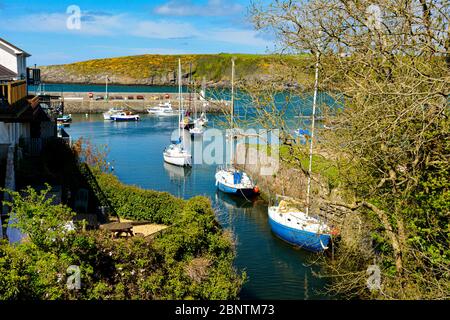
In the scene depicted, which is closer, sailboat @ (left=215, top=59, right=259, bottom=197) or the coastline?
sailboat @ (left=215, top=59, right=259, bottom=197)

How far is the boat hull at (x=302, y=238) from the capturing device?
22.7 meters

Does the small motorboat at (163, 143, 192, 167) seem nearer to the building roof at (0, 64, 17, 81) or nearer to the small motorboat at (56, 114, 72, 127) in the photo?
the building roof at (0, 64, 17, 81)

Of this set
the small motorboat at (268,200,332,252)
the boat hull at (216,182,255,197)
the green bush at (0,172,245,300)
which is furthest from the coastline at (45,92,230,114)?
the green bush at (0,172,245,300)

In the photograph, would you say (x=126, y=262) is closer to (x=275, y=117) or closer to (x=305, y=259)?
(x=275, y=117)

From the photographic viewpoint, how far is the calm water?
20.4 metres

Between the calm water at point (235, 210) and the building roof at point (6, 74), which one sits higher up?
the building roof at point (6, 74)

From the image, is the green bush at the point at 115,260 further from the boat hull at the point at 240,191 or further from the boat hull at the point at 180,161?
the boat hull at the point at 180,161

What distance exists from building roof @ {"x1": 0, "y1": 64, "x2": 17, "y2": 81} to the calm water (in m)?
11.5

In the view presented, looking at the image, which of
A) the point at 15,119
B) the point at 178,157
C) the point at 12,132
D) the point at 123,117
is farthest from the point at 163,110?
the point at 15,119

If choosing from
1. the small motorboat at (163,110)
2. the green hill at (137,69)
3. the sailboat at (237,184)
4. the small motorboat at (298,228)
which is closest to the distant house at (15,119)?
the sailboat at (237,184)

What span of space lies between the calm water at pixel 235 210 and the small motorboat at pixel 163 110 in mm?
21520

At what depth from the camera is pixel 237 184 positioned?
34.1 meters

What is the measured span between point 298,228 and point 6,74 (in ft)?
61.5

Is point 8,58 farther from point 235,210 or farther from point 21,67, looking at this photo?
Result: point 235,210
